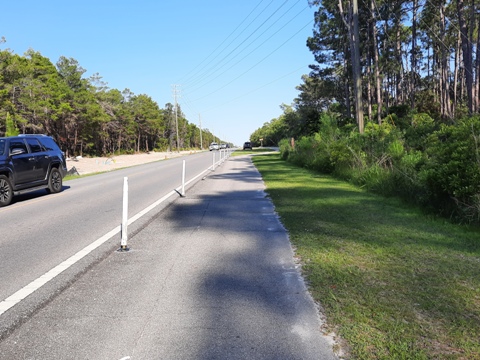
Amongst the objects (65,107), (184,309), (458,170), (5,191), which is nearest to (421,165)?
(458,170)

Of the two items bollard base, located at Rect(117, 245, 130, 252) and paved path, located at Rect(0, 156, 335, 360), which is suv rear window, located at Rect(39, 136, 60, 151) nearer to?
paved path, located at Rect(0, 156, 335, 360)

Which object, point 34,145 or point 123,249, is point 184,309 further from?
point 34,145

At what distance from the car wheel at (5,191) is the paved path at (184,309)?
691 cm

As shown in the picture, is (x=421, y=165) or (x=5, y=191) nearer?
(x=421, y=165)

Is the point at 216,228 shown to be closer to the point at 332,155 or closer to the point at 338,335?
the point at 338,335

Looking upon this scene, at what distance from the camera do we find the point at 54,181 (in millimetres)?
13828

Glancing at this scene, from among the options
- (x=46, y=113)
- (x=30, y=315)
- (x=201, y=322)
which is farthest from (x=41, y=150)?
(x=46, y=113)

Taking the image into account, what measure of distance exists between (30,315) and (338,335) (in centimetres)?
282

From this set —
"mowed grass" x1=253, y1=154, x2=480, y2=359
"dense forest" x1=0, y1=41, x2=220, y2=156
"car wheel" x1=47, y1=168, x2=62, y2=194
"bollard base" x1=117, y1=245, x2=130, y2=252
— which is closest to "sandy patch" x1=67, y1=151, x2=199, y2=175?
"dense forest" x1=0, y1=41, x2=220, y2=156

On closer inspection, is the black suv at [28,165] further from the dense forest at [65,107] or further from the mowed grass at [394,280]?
the dense forest at [65,107]

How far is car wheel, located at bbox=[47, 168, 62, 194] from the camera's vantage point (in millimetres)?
13566

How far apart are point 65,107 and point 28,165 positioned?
35505mm

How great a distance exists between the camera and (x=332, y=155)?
17.5 metres

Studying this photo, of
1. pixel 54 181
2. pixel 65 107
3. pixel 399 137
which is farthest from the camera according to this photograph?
pixel 65 107
